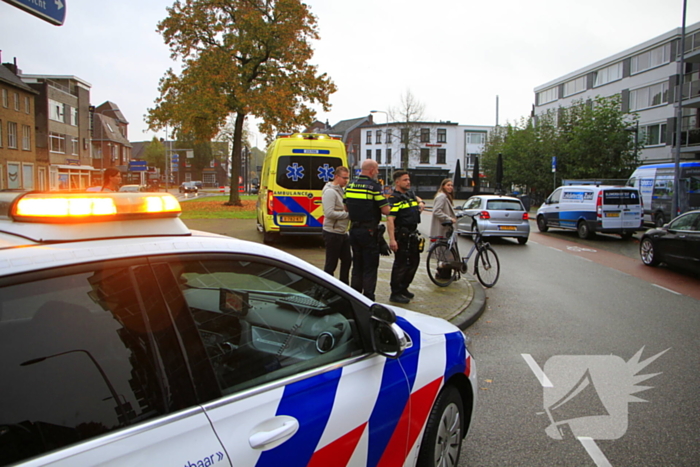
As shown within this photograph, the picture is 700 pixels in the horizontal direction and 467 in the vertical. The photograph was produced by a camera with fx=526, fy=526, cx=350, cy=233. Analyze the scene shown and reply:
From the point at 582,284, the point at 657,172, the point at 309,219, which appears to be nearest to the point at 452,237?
the point at 582,284

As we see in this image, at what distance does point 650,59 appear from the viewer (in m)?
42.2

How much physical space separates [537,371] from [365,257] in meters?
2.57

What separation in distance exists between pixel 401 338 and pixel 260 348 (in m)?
0.72

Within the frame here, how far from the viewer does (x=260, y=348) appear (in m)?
2.15

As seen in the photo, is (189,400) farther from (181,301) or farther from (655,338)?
(655,338)

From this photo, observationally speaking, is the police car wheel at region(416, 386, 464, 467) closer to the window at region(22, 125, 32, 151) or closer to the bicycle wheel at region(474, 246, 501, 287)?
the bicycle wheel at region(474, 246, 501, 287)

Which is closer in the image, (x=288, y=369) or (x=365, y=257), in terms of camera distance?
(x=288, y=369)

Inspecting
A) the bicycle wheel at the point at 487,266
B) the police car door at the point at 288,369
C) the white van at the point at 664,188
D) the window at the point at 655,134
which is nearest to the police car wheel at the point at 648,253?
the bicycle wheel at the point at 487,266

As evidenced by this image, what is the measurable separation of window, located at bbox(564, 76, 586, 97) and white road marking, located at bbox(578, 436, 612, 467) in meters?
55.2

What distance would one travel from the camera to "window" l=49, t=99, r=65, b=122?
51531 mm

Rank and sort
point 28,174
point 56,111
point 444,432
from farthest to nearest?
point 56,111
point 28,174
point 444,432

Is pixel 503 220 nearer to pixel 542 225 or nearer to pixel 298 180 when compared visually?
pixel 542 225

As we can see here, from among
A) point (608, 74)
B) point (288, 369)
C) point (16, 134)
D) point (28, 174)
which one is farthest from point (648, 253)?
point (28, 174)

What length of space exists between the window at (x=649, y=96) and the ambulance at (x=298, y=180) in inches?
1481
